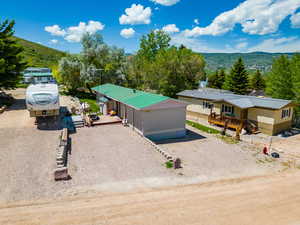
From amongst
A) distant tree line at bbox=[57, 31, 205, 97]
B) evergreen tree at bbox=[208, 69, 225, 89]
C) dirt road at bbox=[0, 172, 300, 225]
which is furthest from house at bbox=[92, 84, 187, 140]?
evergreen tree at bbox=[208, 69, 225, 89]

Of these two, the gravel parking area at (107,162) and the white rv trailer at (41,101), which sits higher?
the white rv trailer at (41,101)

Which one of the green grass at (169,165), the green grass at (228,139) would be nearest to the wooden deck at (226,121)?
the green grass at (228,139)

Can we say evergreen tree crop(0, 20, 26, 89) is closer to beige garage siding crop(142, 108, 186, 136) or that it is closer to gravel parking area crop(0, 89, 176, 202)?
gravel parking area crop(0, 89, 176, 202)

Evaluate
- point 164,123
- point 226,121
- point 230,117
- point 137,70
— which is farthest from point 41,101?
point 137,70

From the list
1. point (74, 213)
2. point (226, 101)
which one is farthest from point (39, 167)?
point (226, 101)

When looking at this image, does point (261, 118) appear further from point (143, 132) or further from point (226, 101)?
point (143, 132)

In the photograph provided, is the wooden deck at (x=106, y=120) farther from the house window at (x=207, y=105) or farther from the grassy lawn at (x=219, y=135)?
the house window at (x=207, y=105)
